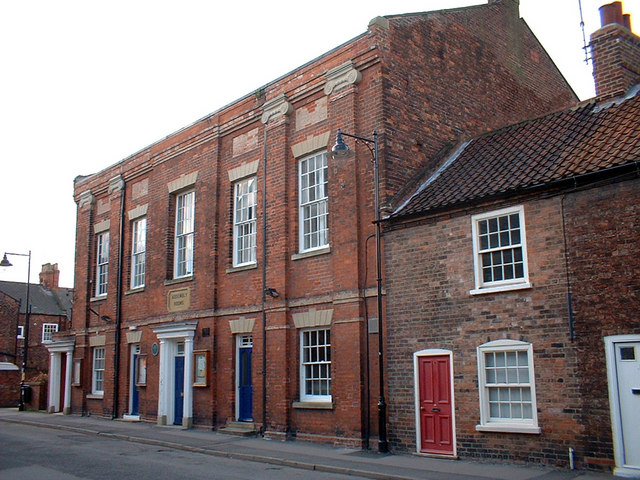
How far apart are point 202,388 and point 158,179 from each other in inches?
312

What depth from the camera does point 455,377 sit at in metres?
13.7

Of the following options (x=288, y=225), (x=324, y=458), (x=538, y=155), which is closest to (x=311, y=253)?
(x=288, y=225)

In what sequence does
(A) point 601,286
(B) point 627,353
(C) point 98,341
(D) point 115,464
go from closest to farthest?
(B) point 627,353 → (A) point 601,286 → (D) point 115,464 → (C) point 98,341

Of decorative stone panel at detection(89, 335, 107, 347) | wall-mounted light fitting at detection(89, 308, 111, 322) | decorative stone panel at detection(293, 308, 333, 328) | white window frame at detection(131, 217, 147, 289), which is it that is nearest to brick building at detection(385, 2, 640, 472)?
decorative stone panel at detection(293, 308, 333, 328)

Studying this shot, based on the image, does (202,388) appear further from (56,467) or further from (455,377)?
(455,377)

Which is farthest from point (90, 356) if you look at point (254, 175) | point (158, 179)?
point (254, 175)

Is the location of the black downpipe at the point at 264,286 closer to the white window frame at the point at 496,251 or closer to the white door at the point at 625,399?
the white window frame at the point at 496,251

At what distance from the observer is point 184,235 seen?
22703 mm

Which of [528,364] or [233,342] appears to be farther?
[233,342]

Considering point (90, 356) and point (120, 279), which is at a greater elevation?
point (120, 279)

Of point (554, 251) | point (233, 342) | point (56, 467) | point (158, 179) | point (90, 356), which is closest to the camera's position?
point (554, 251)

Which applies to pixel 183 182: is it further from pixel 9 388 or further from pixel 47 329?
pixel 47 329

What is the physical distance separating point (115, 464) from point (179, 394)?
25.9ft

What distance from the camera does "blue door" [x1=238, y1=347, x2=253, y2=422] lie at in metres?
19.2
